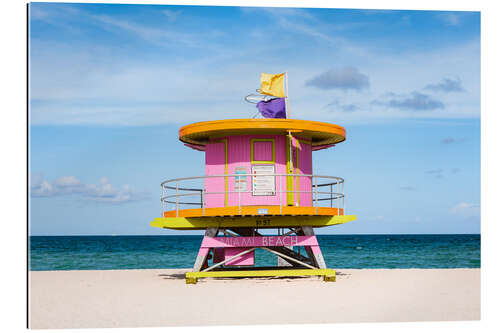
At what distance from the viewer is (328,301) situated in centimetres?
1463

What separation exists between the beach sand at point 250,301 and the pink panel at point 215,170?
2344mm

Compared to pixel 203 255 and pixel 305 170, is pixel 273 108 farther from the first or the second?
pixel 203 255

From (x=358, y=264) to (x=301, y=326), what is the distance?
40.0 metres

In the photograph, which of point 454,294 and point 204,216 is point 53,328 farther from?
point 454,294

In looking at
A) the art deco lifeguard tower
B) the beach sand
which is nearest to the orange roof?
the art deco lifeguard tower

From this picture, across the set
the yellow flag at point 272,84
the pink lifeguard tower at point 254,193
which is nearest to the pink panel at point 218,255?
the pink lifeguard tower at point 254,193

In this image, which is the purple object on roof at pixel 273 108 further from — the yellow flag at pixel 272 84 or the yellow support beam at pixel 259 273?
the yellow support beam at pixel 259 273

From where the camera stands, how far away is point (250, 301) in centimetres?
1468

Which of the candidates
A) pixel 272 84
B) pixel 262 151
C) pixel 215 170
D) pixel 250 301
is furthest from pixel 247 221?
pixel 250 301

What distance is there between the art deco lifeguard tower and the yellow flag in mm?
29

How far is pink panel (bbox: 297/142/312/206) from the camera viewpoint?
19.1 meters

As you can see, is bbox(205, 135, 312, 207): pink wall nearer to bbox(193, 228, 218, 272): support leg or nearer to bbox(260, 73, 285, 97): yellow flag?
bbox(193, 228, 218, 272): support leg

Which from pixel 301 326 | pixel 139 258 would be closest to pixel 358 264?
pixel 139 258

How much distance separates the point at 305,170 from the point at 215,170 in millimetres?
2724
